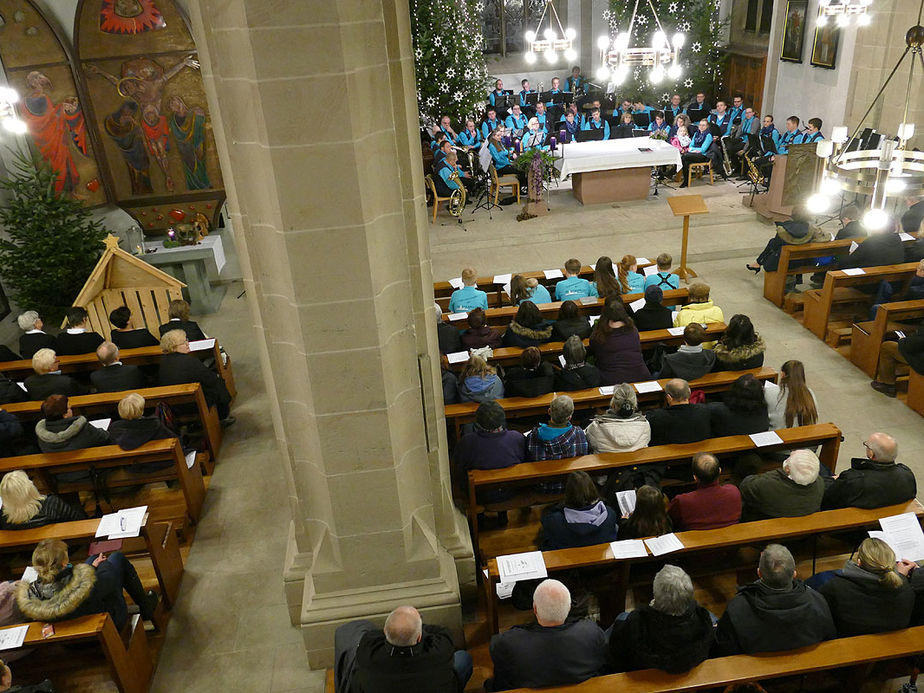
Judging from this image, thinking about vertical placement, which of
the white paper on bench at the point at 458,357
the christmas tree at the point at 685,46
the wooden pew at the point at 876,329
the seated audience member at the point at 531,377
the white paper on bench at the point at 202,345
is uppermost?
the christmas tree at the point at 685,46

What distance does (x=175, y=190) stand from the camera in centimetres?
1067

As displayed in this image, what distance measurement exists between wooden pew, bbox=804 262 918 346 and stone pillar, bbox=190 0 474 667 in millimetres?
5434

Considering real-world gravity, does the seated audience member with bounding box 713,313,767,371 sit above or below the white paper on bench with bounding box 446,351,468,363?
above

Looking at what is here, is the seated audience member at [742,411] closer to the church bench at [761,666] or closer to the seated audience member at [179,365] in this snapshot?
the church bench at [761,666]

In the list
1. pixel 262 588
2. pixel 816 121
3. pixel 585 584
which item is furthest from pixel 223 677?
pixel 816 121

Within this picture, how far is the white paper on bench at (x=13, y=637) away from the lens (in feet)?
13.0

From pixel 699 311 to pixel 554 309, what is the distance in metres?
1.48

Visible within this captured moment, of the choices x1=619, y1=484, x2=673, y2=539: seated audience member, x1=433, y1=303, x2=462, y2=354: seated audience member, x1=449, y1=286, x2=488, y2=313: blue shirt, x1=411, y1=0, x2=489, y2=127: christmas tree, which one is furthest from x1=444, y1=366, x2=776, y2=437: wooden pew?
x1=411, y1=0, x2=489, y2=127: christmas tree

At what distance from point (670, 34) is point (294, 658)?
54.8 feet

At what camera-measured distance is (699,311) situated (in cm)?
727

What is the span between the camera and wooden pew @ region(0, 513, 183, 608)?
190 inches

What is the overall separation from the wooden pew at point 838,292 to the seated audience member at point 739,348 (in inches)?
88.2

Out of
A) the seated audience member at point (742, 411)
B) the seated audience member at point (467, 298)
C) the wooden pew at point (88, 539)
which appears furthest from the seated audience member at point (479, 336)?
the wooden pew at point (88, 539)

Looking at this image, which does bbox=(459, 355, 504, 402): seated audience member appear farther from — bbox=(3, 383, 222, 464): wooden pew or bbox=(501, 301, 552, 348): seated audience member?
bbox=(3, 383, 222, 464): wooden pew
